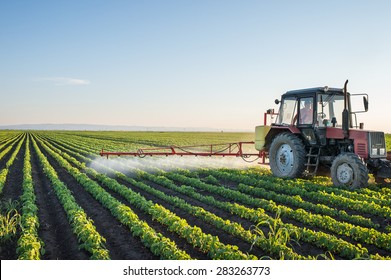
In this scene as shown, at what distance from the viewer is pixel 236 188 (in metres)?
10.9

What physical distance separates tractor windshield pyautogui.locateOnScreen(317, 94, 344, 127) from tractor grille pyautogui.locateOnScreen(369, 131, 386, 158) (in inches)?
40.4

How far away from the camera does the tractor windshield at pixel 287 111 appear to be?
11340mm

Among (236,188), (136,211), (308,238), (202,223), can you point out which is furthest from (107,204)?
(308,238)

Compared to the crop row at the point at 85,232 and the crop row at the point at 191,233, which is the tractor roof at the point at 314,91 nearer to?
the crop row at the point at 191,233

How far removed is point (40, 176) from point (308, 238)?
1098 centimetres

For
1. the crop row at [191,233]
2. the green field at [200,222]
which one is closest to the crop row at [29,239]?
the green field at [200,222]

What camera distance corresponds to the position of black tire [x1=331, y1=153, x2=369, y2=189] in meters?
9.14

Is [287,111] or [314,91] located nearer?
[314,91]

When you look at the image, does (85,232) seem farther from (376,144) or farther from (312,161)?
(376,144)

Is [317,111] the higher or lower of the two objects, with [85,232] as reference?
higher

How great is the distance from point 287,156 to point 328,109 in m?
1.88

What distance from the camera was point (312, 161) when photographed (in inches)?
431

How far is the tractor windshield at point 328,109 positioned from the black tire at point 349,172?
51.0 inches

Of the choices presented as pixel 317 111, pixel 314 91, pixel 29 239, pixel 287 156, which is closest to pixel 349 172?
pixel 317 111
